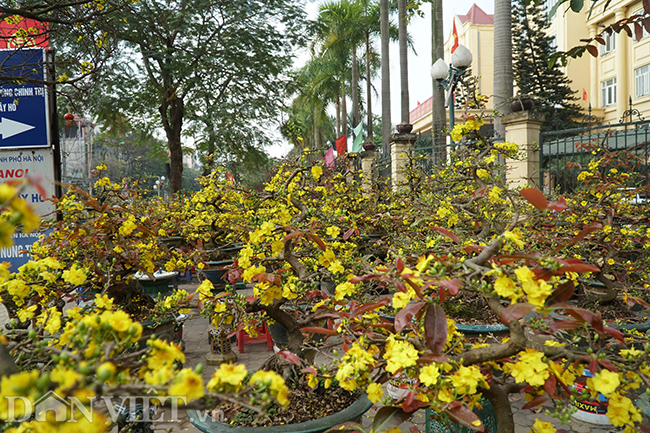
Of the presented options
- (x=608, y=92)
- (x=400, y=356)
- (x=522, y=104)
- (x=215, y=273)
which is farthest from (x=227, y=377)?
(x=608, y=92)

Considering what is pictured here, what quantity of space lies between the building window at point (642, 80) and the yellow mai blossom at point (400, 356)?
21.9 metres

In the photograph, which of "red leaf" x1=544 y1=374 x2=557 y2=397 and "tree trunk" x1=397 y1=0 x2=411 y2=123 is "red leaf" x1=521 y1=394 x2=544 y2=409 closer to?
"red leaf" x1=544 y1=374 x2=557 y2=397

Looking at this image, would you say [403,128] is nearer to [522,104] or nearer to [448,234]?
[522,104]

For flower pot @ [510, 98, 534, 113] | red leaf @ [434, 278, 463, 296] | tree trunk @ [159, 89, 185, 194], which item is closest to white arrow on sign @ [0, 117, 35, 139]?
red leaf @ [434, 278, 463, 296]

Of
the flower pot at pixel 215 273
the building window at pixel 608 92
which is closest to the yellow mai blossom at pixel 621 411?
the flower pot at pixel 215 273

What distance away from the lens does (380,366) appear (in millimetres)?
1561

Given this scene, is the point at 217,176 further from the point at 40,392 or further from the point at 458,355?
the point at 40,392

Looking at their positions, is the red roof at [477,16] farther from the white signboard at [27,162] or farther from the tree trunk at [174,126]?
the white signboard at [27,162]

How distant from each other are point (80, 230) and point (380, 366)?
2.22 meters

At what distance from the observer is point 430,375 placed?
1.32 meters

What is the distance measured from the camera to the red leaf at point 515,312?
127cm

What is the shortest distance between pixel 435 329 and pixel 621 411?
612 mm

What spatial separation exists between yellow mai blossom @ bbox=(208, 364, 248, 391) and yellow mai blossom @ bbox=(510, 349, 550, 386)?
88cm

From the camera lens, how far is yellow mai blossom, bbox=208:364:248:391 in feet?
3.03
